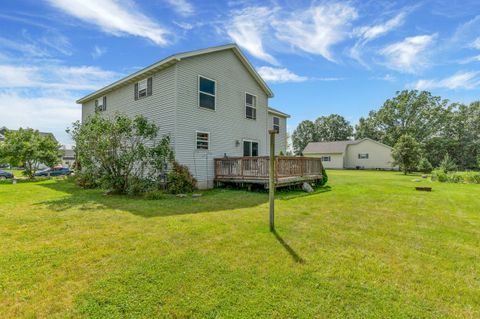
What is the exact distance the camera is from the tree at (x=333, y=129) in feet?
195

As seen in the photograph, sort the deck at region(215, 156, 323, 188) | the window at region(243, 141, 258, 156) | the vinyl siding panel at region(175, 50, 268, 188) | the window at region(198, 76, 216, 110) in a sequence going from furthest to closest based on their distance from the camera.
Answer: the window at region(243, 141, 258, 156), the window at region(198, 76, 216, 110), the vinyl siding panel at region(175, 50, 268, 188), the deck at region(215, 156, 323, 188)

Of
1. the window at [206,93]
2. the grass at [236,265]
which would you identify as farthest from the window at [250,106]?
the grass at [236,265]

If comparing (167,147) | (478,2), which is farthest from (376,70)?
(167,147)

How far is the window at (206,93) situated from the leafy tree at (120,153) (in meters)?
2.90

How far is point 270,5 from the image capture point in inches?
397

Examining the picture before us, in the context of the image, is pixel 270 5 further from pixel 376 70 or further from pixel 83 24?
pixel 376 70

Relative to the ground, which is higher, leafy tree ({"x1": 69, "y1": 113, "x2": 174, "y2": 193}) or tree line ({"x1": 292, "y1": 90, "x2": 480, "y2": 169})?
tree line ({"x1": 292, "y1": 90, "x2": 480, "y2": 169})

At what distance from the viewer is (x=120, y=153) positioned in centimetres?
1023

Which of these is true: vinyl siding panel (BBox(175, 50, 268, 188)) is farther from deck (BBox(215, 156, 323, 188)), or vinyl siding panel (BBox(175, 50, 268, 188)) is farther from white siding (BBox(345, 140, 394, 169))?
white siding (BBox(345, 140, 394, 169))

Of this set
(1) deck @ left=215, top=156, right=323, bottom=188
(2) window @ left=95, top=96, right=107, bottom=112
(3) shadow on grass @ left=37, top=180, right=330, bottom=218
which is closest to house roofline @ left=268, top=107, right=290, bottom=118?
(1) deck @ left=215, top=156, right=323, bottom=188

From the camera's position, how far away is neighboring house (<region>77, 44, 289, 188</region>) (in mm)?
11242

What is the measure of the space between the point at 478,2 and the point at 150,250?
12997 millimetres

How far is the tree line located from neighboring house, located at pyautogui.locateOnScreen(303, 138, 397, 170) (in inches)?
143

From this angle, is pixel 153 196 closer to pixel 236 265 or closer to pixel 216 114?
pixel 216 114
